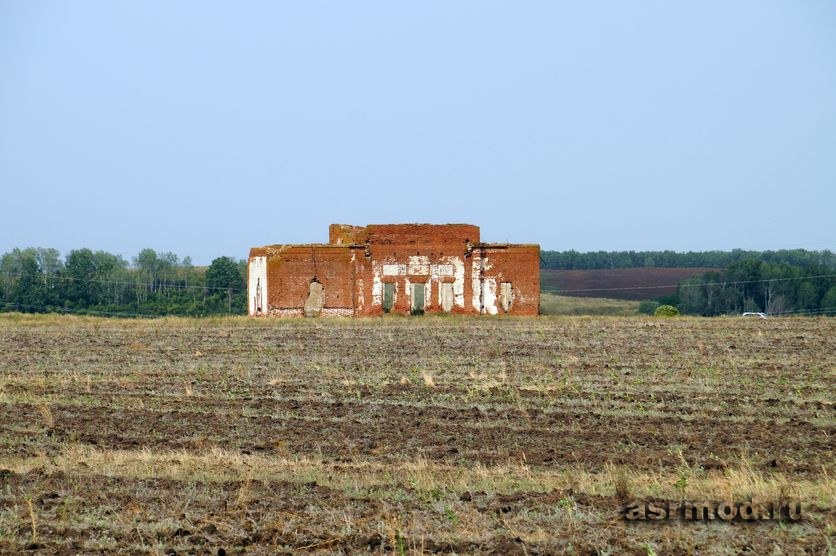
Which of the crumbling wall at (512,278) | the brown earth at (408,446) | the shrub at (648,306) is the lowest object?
the brown earth at (408,446)

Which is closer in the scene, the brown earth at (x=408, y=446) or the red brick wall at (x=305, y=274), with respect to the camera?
the brown earth at (x=408, y=446)

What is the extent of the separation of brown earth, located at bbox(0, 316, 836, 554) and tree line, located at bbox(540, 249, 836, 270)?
377 feet

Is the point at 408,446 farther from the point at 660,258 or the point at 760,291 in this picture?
the point at 660,258

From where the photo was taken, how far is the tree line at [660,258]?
469 feet

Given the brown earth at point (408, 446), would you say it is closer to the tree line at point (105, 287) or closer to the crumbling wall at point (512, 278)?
the crumbling wall at point (512, 278)

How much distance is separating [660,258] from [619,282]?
38220mm

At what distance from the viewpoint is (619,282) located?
111500 mm

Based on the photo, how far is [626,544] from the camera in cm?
862

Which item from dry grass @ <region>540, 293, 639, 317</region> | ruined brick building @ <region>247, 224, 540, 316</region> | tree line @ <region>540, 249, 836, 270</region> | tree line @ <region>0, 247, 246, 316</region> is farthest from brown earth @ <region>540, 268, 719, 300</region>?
ruined brick building @ <region>247, 224, 540, 316</region>

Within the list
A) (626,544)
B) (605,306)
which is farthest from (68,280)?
(626,544)

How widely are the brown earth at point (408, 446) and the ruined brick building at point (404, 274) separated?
1983 centimetres

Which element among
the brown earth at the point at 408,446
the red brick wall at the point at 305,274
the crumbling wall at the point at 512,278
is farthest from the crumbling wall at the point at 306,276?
the brown earth at the point at 408,446

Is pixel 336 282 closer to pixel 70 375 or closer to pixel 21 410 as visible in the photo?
pixel 70 375

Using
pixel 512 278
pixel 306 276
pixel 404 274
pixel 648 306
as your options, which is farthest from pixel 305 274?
pixel 648 306
